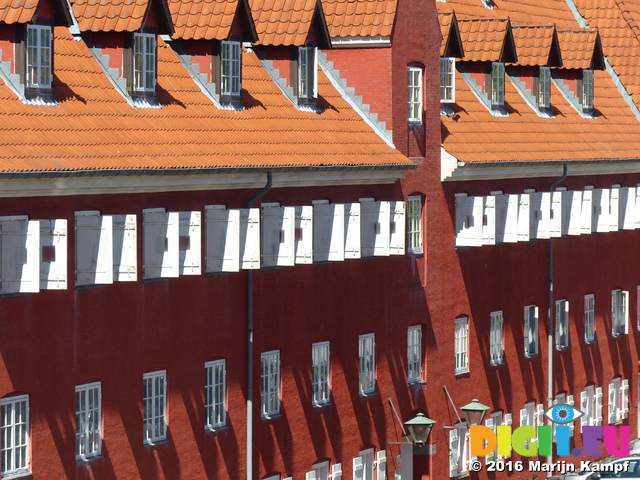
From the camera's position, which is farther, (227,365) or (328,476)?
(328,476)

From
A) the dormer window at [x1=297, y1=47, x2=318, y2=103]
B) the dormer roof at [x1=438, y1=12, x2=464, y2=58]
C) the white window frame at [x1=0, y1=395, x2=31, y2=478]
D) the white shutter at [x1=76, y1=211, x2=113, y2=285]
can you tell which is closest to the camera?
the white window frame at [x1=0, y1=395, x2=31, y2=478]

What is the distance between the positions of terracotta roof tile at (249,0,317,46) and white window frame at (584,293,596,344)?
18.8m

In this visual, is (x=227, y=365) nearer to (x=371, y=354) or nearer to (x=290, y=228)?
(x=290, y=228)

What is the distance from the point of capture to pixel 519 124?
54.2 metres

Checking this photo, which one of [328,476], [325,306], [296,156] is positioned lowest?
[328,476]

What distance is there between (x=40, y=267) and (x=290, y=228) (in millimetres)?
8377

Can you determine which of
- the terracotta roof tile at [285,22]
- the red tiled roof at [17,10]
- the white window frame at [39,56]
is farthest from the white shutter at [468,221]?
the red tiled roof at [17,10]

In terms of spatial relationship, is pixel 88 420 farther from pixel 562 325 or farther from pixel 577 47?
pixel 577 47

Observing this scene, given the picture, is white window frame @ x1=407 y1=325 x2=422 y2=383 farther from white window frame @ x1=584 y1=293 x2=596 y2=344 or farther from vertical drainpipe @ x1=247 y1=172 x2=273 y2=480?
white window frame @ x1=584 y1=293 x2=596 y2=344

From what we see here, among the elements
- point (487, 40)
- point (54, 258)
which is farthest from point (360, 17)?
point (54, 258)

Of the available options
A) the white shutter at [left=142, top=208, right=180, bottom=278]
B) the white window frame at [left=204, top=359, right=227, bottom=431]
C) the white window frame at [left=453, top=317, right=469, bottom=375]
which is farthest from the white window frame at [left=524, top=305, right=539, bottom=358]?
the white shutter at [left=142, top=208, right=180, bottom=278]

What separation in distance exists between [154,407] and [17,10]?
818 cm

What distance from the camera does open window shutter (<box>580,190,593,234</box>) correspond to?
56.8 metres

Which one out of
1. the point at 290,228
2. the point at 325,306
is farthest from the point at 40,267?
the point at 325,306
